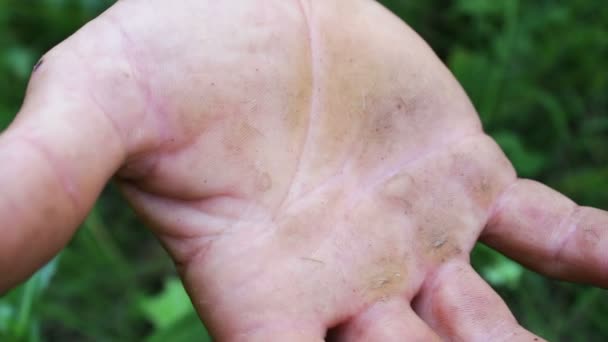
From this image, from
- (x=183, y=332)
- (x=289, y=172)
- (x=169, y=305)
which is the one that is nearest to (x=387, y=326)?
(x=289, y=172)

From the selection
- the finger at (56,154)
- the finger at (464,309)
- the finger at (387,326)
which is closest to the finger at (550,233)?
the finger at (464,309)

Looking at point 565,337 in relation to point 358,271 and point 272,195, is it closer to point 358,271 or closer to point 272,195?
point 358,271

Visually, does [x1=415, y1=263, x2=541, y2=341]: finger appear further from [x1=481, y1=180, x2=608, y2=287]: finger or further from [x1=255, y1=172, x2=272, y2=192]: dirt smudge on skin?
[x1=255, y1=172, x2=272, y2=192]: dirt smudge on skin

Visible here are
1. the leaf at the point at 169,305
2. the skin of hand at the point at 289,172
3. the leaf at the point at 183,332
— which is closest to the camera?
the skin of hand at the point at 289,172

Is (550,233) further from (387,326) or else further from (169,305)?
(169,305)

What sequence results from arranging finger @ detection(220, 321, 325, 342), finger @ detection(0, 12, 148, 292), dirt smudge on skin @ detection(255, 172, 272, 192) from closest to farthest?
finger @ detection(0, 12, 148, 292) → finger @ detection(220, 321, 325, 342) → dirt smudge on skin @ detection(255, 172, 272, 192)

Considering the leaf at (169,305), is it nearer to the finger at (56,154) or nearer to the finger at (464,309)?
the finger at (464,309)

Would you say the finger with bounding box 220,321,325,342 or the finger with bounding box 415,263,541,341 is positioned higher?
the finger with bounding box 220,321,325,342

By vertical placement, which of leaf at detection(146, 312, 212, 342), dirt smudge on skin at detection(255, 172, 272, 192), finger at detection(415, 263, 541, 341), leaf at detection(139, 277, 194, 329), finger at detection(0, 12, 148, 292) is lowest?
leaf at detection(139, 277, 194, 329)

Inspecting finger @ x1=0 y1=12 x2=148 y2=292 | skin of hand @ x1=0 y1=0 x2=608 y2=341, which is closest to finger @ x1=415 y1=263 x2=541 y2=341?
skin of hand @ x1=0 y1=0 x2=608 y2=341
